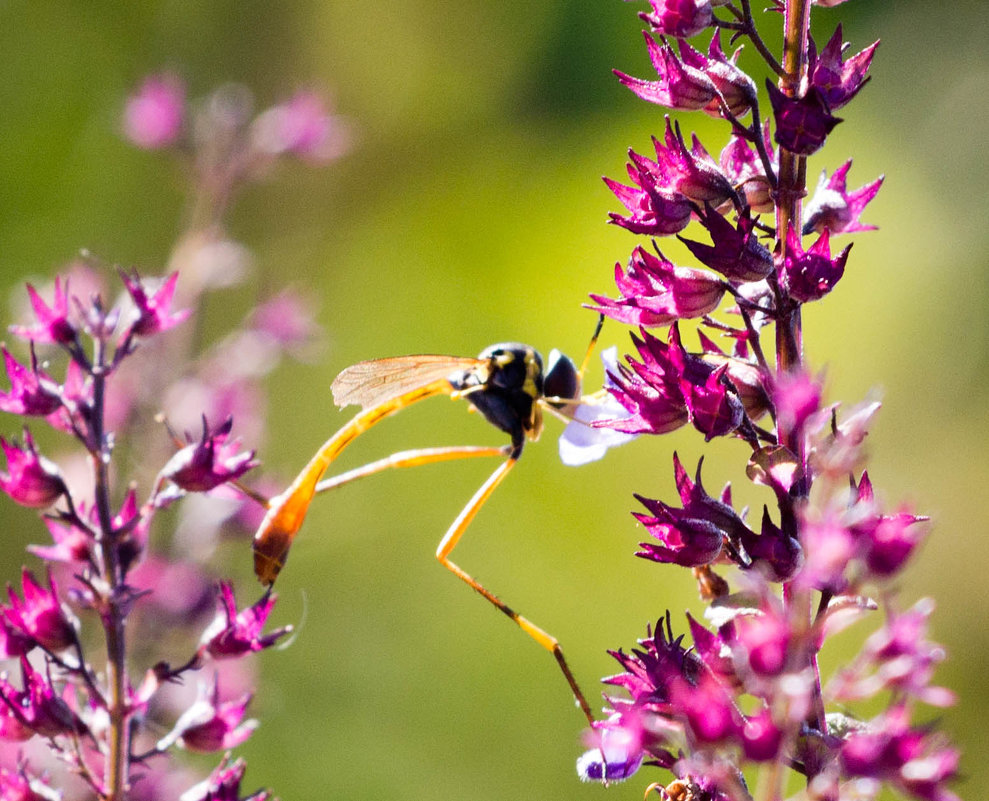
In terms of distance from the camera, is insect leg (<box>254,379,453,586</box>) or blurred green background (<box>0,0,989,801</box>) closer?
insect leg (<box>254,379,453,586</box>)

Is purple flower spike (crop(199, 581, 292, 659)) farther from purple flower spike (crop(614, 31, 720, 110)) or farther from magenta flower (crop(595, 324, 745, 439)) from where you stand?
purple flower spike (crop(614, 31, 720, 110))

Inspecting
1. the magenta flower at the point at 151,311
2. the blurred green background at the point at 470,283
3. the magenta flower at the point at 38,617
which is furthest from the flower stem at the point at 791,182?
the blurred green background at the point at 470,283

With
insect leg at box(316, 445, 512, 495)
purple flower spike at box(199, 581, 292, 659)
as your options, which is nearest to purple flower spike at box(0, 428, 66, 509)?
purple flower spike at box(199, 581, 292, 659)

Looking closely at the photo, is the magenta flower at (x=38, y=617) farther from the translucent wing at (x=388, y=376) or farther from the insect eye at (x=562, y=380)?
the insect eye at (x=562, y=380)

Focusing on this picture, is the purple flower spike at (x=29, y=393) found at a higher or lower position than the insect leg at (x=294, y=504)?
higher

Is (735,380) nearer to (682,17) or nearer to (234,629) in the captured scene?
(682,17)

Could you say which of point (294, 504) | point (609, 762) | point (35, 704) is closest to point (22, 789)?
point (35, 704)
